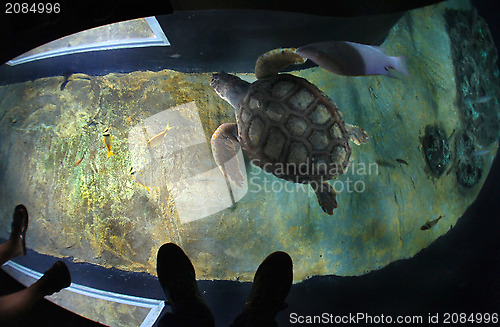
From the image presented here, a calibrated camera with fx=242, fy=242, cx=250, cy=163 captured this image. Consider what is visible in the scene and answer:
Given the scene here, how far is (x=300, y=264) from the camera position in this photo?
3.92 ft

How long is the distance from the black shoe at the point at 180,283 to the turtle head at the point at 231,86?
0.77 m

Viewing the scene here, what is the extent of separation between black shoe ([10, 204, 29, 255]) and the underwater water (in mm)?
22

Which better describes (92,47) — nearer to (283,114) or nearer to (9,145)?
(9,145)

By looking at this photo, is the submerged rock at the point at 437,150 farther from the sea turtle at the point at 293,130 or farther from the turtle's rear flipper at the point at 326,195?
the turtle's rear flipper at the point at 326,195

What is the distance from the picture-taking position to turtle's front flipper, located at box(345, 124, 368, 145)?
46.4 inches

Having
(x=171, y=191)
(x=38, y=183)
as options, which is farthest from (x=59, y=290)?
(x=171, y=191)

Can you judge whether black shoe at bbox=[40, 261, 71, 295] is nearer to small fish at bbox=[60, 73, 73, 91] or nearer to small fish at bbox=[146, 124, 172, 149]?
small fish at bbox=[146, 124, 172, 149]

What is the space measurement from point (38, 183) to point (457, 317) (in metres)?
2.01

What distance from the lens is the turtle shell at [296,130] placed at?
1.05 meters

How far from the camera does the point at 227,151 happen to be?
1.21 meters

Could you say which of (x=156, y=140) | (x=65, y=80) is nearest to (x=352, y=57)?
(x=156, y=140)

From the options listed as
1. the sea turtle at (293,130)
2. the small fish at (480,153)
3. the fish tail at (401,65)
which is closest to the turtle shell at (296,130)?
the sea turtle at (293,130)

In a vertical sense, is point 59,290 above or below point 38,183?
below

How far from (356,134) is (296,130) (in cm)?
34
